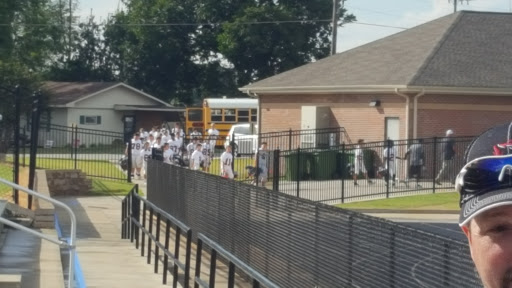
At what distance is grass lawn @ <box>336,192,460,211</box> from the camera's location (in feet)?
90.9

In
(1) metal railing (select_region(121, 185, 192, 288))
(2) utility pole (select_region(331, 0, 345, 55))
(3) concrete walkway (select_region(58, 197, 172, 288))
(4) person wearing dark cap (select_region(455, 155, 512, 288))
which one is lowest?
(3) concrete walkway (select_region(58, 197, 172, 288))

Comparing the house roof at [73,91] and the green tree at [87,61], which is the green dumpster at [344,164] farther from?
the green tree at [87,61]

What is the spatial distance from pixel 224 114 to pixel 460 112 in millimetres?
29238

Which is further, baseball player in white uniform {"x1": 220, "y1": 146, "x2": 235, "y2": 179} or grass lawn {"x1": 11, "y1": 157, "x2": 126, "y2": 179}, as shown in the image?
grass lawn {"x1": 11, "y1": 157, "x2": 126, "y2": 179}

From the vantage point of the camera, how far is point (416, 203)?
94.1 ft

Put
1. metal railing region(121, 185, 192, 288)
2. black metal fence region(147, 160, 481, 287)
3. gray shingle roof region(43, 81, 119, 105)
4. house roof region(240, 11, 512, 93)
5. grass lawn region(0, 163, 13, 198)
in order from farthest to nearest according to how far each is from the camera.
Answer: gray shingle roof region(43, 81, 119, 105) → house roof region(240, 11, 512, 93) → grass lawn region(0, 163, 13, 198) → metal railing region(121, 185, 192, 288) → black metal fence region(147, 160, 481, 287)

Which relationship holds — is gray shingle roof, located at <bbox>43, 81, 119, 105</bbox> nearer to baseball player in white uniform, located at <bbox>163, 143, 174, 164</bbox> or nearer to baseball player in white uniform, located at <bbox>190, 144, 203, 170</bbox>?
baseball player in white uniform, located at <bbox>163, 143, 174, 164</bbox>

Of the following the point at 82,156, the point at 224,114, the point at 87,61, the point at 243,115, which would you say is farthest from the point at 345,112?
the point at 87,61

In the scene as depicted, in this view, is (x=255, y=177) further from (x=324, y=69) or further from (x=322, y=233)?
(x=322, y=233)

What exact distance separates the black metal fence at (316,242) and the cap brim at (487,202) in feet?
12.1

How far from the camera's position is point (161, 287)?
1394 centimetres

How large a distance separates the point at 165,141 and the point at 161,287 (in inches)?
984

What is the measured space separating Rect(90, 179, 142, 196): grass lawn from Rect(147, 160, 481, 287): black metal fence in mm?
15583

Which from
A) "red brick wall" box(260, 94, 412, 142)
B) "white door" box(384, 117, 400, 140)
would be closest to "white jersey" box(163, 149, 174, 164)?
"red brick wall" box(260, 94, 412, 142)
